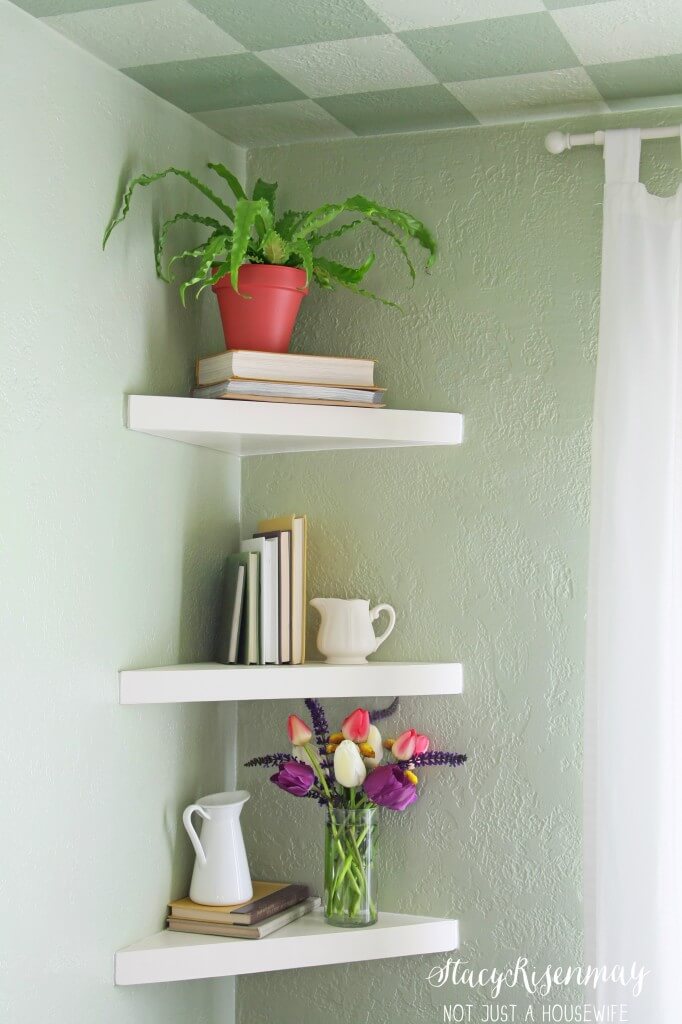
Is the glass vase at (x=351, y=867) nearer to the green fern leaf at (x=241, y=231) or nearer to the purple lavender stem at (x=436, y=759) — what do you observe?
the purple lavender stem at (x=436, y=759)

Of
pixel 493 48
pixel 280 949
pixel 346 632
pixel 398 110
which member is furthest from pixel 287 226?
pixel 280 949

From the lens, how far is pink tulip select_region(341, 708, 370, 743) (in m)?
1.91

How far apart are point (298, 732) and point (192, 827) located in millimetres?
242

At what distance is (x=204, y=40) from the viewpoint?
1.66 metres

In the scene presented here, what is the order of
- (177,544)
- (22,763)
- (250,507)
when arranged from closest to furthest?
1. (22,763)
2. (177,544)
3. (250,507)

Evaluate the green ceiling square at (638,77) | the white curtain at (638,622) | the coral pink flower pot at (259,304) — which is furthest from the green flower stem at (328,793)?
the green ceiling square at (638,77)

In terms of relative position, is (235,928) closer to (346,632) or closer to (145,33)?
(346,632)

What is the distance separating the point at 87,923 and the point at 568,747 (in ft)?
2.78

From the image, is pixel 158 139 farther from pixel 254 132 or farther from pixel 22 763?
pixel 22 763

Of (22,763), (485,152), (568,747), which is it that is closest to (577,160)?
(485,152)

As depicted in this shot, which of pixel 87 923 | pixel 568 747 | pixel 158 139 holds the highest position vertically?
pixel 158 139

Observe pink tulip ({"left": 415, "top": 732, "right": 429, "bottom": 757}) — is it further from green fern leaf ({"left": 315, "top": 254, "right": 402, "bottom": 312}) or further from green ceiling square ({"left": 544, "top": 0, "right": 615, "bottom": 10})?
green ceiling square ({"left": 544, "top": 0, "right": 615, "bottom": 10})

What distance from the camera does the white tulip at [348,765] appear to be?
1880 mm

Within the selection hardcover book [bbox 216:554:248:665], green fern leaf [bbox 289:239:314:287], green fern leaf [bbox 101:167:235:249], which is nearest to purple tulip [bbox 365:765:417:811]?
hardcover book [bbox 216:554:248:665]
